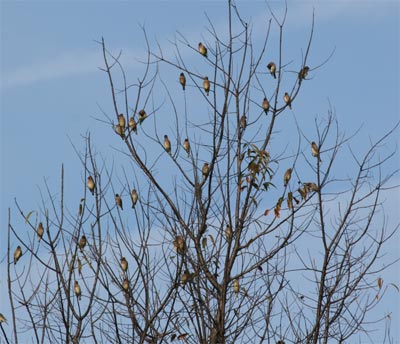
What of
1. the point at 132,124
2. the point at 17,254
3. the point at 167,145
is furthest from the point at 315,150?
the point at 17,254

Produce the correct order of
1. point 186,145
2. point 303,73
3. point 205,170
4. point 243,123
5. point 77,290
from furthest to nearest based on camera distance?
point 303,73, point 186,145, point 243,123, point 205,170, point 77,290

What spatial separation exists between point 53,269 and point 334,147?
7.18 feet

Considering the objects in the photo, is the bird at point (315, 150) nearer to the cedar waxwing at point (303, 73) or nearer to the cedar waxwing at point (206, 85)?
the cedar waxwing at point (303, 73)

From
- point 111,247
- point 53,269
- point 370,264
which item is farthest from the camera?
point 370,264

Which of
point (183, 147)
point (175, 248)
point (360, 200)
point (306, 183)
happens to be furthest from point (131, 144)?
point (360, 200)

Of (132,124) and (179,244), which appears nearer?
(179,244)

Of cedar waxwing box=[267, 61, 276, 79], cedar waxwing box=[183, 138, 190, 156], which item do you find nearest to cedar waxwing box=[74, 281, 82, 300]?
cedar waxwing box=[183, 138, 190, 156]

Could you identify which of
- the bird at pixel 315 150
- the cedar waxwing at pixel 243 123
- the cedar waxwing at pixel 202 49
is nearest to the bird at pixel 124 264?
the cedar waxwing at pixel 243 123

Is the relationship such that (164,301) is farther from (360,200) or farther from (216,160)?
(360,200)

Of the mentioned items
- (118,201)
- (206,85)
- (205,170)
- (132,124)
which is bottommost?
(118,201)

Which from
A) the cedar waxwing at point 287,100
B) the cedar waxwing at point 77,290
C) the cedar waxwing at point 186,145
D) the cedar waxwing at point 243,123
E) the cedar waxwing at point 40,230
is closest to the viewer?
the cedar waxwing at point 77,290

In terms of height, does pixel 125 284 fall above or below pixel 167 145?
below

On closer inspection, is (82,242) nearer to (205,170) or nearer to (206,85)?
(205,170)

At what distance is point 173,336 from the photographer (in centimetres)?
590
